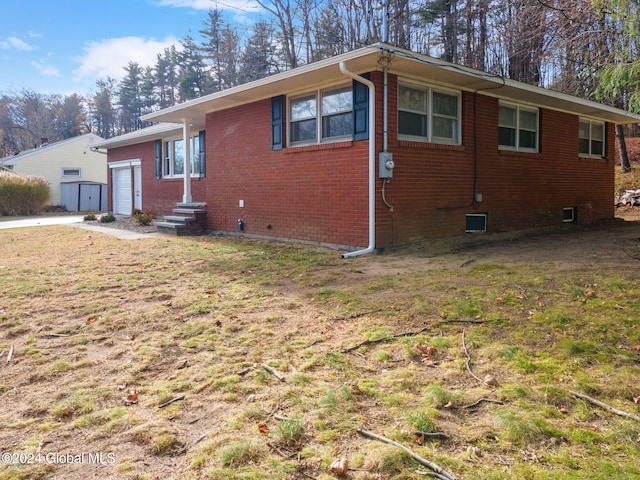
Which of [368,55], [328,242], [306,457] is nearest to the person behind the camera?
[306,457]

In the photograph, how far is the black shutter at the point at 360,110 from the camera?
8.32 meters

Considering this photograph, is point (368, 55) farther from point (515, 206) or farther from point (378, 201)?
point (515, 206)

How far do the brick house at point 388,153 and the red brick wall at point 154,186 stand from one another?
2.47 m

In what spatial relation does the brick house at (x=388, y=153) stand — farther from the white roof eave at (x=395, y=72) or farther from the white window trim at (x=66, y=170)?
the white window trim at (x=66, y=170)

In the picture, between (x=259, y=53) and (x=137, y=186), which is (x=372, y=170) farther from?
(x=259, y=53)

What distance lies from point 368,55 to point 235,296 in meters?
4.31

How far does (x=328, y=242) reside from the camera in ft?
30.5

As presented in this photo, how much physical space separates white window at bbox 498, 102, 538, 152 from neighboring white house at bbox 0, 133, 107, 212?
84.1 feet

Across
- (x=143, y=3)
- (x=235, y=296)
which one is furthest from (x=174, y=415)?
(x=143, y=3)

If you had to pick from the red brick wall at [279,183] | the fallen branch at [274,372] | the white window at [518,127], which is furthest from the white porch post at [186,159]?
the fallen branch at [274,372]

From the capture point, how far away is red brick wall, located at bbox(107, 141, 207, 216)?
16125 mm

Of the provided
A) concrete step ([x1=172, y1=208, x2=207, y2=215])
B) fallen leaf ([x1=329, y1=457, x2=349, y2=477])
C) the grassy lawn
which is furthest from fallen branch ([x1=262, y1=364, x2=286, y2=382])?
concrete step ([x1=172, y1=208, x2=207, y2=215])

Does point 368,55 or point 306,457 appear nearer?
point 306,457

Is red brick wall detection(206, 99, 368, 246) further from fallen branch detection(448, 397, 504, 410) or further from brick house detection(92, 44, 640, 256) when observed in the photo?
fallen branch detection(448, 397, 504, 410)
